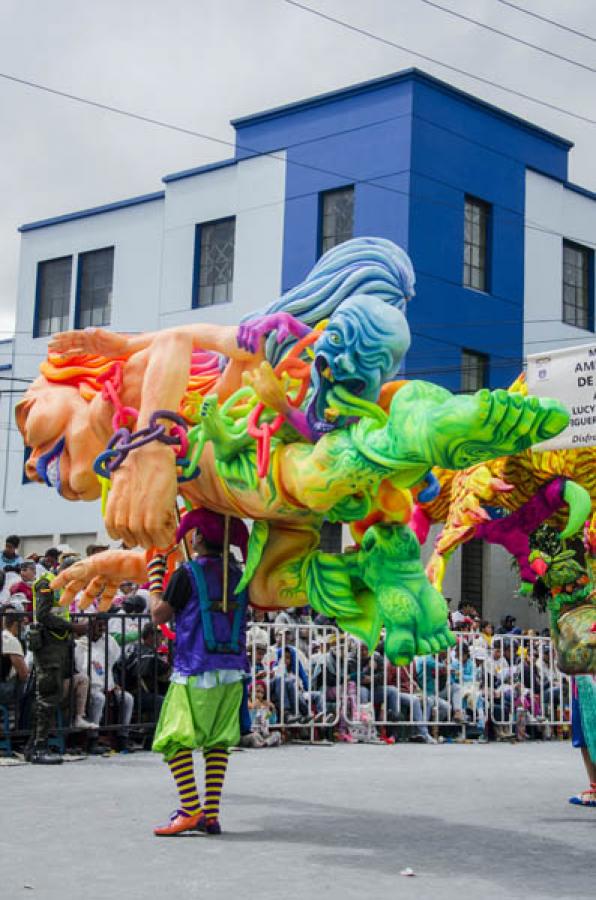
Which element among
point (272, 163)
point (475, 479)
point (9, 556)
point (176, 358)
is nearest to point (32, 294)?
point (272, 163)

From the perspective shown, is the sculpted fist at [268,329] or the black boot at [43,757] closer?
the sculpted fist at [268,329]

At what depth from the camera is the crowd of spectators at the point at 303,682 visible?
37.1ft

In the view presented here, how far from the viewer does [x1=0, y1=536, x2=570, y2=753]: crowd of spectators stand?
11312 mm

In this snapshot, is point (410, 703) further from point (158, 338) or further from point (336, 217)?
point (336, 217)

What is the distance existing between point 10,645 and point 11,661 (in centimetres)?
17

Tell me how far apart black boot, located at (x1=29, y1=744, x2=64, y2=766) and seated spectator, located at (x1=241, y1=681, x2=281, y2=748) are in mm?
2289

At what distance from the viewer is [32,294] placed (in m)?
24.7

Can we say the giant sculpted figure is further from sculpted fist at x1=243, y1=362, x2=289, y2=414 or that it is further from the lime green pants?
the lime green pants

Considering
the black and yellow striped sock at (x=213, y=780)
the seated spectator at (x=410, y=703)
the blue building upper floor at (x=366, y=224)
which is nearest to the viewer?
the black and yellow striped sock at (x=213, y=780)

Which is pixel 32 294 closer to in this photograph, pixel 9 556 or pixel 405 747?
pixel 9 556

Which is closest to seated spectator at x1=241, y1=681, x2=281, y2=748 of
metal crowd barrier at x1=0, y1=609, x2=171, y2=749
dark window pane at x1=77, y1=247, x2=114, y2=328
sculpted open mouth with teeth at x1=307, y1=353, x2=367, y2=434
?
metal crowd barrier at x1=0, y1=609, x2=171, y2=749

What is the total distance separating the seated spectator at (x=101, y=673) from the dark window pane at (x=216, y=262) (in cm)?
1104

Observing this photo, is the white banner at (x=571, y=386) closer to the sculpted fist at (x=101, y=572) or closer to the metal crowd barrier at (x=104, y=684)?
the sculpted fist at (x=101, y=572)

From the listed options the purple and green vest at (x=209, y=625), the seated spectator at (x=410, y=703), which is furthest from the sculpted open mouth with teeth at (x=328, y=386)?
the seated spectator at (x=410, y=703)
